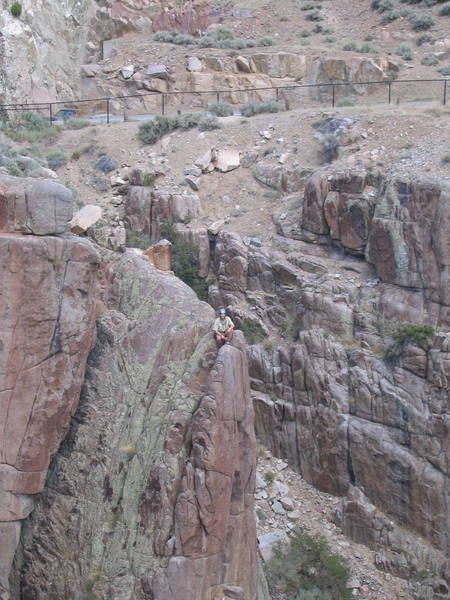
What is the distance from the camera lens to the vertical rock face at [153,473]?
14.3m

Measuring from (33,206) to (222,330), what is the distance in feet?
15.1

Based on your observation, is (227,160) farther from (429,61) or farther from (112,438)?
(112,438)

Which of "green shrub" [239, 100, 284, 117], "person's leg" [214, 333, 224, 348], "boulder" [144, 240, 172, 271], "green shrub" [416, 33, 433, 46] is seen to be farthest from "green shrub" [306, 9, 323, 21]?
"person's leg" [214, 333, 224, 348]

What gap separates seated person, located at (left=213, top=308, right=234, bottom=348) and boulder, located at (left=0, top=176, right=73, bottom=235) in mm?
3722

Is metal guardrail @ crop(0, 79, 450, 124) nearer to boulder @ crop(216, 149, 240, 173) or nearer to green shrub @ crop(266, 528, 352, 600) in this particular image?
boulder @ crop(216, 149, 240, 173)

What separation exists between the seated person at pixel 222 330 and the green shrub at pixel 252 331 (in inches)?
452

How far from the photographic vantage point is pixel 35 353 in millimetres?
14719

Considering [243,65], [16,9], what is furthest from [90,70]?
[243,65]

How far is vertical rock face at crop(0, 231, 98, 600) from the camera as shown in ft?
47.2

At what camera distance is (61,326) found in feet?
49.1

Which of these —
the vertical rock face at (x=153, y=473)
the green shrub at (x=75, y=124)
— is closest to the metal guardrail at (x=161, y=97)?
the green shrub at (x=75, y=124)

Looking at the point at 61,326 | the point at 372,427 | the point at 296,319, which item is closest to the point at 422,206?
the point at 296,319

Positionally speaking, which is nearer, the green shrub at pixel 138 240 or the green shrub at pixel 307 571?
the green shrub at pixel 307 571

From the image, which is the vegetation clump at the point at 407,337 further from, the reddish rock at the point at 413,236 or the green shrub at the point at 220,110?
the green shrub at the point at 220,110
